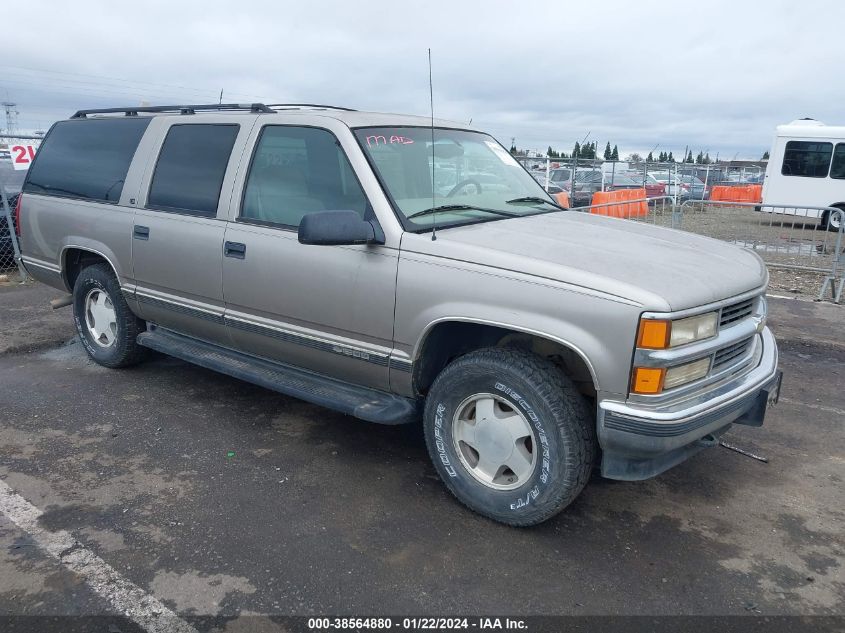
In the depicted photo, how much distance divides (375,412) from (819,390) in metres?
3.81

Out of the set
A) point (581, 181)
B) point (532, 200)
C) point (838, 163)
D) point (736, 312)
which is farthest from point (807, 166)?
point (736, 312)

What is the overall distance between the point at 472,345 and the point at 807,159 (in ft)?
60.9

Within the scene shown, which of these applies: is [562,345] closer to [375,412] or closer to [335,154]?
[375,412]

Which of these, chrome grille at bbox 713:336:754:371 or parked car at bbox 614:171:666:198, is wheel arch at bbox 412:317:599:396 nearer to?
chrome grille at bbox 713:336:754:371

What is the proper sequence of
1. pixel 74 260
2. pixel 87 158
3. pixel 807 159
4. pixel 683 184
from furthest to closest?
pixel 683 184 → pixel 807 159 → pixel 74 260 → pixel 87 158

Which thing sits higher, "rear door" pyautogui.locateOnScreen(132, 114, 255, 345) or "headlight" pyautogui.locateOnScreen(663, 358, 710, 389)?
"rear door" pyautogui.locateOnScreen(132, 114, 255, 345)

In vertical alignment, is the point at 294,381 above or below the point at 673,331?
below

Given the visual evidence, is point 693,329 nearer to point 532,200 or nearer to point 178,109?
point 532,200

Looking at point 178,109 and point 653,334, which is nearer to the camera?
point 653,334

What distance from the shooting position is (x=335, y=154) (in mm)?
3842

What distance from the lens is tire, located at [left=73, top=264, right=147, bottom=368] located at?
518cm

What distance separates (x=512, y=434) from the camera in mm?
3254

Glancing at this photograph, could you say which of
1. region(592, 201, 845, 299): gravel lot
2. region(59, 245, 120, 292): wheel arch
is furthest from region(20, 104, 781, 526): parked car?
region(592, 201, 845, 299): gravel lot

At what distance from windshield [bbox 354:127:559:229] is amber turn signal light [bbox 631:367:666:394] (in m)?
1.35
